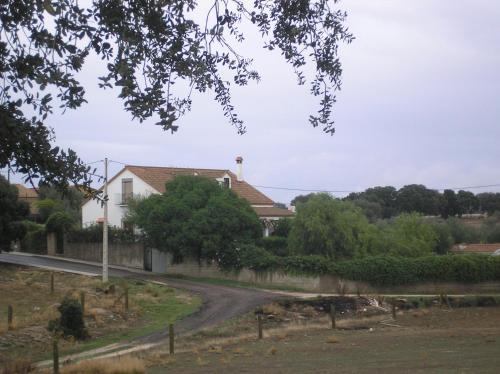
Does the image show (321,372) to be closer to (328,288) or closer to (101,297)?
(101,297)

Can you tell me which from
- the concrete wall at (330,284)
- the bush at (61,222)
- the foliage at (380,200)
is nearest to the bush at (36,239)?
the bush at (61,222)

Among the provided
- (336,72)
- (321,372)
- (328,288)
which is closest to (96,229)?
(328,288)

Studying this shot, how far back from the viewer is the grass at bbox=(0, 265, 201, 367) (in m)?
25.3

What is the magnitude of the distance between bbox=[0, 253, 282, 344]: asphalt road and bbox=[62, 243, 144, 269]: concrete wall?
7.34 ft

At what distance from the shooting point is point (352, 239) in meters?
49.1

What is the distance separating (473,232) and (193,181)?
155 feet

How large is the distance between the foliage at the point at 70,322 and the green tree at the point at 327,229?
78.3 ft

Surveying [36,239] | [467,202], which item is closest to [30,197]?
[36,239]

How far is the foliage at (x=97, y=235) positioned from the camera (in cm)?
5456

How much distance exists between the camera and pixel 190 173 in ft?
193

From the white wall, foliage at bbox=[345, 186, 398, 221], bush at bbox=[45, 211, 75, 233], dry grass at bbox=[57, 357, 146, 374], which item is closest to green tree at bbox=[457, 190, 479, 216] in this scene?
foliage at bbox=[345, 186, 398, 221]

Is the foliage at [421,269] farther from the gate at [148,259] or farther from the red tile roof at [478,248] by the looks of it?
the red tile roof at [478,248]

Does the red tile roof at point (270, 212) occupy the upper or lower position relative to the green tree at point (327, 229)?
upper

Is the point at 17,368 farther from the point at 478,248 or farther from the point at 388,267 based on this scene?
the point at 478,248
